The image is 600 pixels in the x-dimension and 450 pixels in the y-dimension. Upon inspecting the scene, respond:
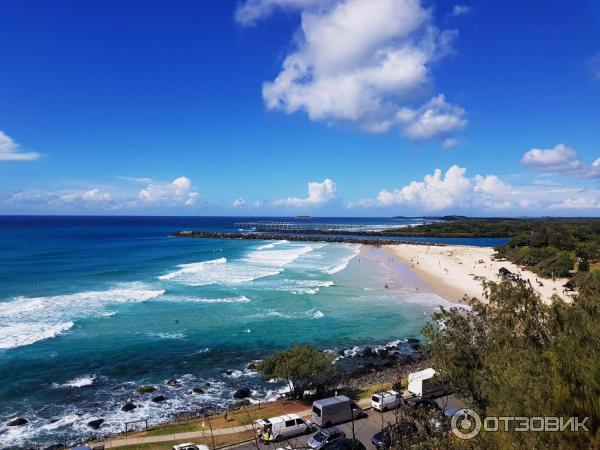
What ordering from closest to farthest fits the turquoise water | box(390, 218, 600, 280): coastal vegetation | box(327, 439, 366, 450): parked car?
1. box(327, 439, 366, 450): parked car
2. the turquoise water
3. box(390, 218, 600, 280): coastal vegetation

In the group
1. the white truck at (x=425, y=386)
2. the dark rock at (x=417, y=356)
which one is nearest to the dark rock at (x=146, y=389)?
the white truck at (x=425, y=386)

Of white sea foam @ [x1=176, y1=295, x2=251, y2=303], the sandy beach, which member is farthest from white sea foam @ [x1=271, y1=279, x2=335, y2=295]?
the sandy beach

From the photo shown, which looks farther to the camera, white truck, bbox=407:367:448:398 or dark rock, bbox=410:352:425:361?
dark rock, bbox=410:352:425:361

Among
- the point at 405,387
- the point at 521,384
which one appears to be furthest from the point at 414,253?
the point at 521,384

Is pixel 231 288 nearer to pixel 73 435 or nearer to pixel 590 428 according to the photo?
pixel 73 435

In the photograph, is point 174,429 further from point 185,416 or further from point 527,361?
point 527,361

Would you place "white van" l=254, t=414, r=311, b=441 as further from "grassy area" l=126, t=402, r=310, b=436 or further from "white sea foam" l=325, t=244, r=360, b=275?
"white sea foam" l=325, t=244, r=360, b=275

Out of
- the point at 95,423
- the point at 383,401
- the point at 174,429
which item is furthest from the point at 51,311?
the point at 383,401
